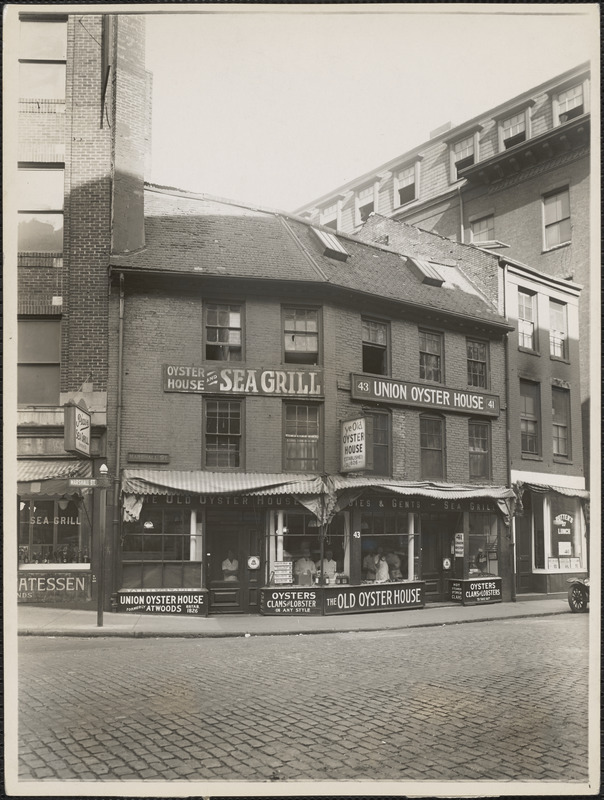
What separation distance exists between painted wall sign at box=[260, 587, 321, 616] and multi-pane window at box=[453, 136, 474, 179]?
5.64 metres

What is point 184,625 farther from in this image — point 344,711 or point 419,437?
point 419,437

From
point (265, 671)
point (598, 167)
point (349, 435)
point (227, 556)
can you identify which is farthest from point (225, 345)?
point (598, 167)

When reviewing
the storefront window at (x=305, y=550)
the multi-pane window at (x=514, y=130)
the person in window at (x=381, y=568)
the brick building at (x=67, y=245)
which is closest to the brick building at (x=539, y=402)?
the multi-pane window at (x=514, y=130)

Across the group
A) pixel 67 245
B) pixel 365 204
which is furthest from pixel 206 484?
pixel 365 204

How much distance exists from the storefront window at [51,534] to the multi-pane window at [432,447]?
4.39m

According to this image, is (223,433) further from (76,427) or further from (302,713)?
(302,713)

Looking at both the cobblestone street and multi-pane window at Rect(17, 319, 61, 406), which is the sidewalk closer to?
the cobblestone street

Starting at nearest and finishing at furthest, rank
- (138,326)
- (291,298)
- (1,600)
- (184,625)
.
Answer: (1,600), (184,625), (138,326), (291,298)

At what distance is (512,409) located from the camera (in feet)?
27.7

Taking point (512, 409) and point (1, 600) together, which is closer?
point (1, 600)

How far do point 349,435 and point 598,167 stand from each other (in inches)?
157

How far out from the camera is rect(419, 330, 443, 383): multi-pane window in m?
8.61

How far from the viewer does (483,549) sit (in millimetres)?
8812

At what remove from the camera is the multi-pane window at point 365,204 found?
24.8 ft
